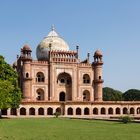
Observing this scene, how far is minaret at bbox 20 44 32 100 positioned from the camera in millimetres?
51031

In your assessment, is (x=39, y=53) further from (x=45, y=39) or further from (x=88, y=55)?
(x=88, y=55)

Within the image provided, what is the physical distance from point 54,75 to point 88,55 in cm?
708

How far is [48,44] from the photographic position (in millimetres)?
56656

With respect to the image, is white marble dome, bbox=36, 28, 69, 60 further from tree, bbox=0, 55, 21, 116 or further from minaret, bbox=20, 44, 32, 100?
tree, bbox=0, 55, 21, 116

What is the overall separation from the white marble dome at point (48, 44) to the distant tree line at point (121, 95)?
26.0 m

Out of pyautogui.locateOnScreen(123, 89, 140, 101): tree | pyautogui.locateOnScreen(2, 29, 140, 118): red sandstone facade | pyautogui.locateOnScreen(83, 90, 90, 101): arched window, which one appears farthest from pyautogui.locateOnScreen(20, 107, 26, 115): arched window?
pyautogui.locateOnScreen(123, 89, 140, 101): tree

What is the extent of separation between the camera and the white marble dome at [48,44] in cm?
5612

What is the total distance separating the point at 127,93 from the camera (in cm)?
8250

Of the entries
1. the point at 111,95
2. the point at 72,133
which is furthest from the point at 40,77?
the point at 72,133

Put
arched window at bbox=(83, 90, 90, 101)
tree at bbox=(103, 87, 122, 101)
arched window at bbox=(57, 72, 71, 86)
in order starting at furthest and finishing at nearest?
tree at bbox=(103, 87, 122, 101), arched window at bbox=(83, 90, 90, 101), arched window at bbox=(57, 72, 71, 86)

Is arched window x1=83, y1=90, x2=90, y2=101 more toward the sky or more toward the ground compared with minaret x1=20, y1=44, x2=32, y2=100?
more toward the ground

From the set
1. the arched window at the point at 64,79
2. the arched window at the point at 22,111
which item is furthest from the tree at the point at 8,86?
the arched window at the point at 64,79

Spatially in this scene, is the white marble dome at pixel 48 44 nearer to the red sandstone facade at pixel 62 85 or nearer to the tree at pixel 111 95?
the red sandstone facade at pixel 62 85

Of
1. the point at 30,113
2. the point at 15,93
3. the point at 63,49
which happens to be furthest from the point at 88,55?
the point at 15,93
